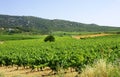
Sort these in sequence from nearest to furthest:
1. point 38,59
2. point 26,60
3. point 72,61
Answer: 1. point 72,61
2. point 38,59
3. point 26,60

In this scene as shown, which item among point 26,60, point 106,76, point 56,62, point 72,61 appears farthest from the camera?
point 26,60

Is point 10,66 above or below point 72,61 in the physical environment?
below

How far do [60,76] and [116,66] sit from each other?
157 cm

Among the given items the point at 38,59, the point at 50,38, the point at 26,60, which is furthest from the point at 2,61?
the point at 50,38

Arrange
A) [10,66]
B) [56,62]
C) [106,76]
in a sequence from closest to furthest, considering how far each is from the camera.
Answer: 1. [106,76]
2. [56,62]
3. [10,66]

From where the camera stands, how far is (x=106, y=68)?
9031mm

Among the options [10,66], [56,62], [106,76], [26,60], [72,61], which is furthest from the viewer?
[10,66]

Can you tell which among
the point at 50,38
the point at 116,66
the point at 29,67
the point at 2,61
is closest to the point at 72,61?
the point at 29,67

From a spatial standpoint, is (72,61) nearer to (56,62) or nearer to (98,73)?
(56,62)

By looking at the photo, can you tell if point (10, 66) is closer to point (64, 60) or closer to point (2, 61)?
point (2, 61)

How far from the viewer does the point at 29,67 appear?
24.5m

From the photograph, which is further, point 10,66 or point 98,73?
point 10,66

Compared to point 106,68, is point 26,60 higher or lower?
lower

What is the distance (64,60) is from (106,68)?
10591 mm
